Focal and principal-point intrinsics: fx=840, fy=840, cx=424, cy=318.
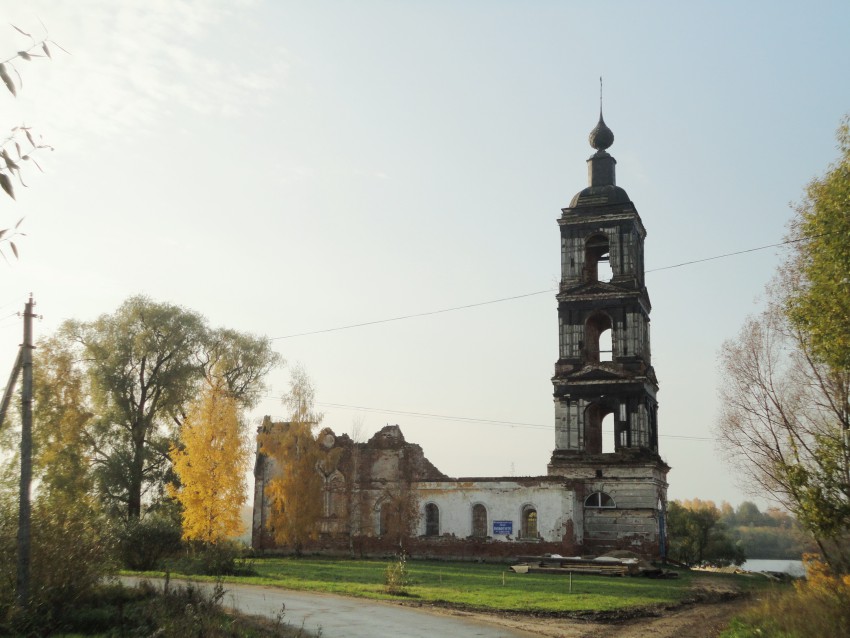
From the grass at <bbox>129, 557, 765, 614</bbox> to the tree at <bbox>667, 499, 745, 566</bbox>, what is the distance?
27.8 meters

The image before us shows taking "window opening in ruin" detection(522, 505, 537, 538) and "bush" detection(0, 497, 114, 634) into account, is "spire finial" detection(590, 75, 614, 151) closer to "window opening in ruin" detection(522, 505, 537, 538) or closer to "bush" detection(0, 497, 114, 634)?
"window opening in ruin" detection(522, 505, 537, 538)

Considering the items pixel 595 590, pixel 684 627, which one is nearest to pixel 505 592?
pixel 595 590

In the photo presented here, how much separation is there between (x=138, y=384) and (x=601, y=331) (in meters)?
25.8

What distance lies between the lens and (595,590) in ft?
84.0

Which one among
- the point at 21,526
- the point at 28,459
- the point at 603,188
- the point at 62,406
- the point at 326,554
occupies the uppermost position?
the point at 603,188

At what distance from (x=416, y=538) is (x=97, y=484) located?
16.9 metres

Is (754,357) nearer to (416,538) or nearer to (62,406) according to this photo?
(416,538)

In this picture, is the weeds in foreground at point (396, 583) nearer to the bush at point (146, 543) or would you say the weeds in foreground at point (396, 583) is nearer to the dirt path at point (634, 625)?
the dirt path at point (634, 625)

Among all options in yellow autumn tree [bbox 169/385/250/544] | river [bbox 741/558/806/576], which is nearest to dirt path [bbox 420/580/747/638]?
river [bbox 741/558/806/576]

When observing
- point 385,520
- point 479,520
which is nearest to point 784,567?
point 479,520

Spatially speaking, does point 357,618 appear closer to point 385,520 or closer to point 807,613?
point 807,613

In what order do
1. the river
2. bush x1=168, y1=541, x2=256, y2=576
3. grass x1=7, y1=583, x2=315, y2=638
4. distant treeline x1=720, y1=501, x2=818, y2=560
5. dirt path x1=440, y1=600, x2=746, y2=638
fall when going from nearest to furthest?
1. grass x1=7, y1=583, x2=315, y2=638
2. dirt path x1=440, y1=600, x2=746, y2=638
3. bush x1=168, y1=541, x2=256, y2=576
4. the river
5. distant treeline x1=720, y1=501, x2=818, y2=560

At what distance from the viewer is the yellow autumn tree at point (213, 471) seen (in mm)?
32906

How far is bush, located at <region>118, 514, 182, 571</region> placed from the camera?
31.8 m
